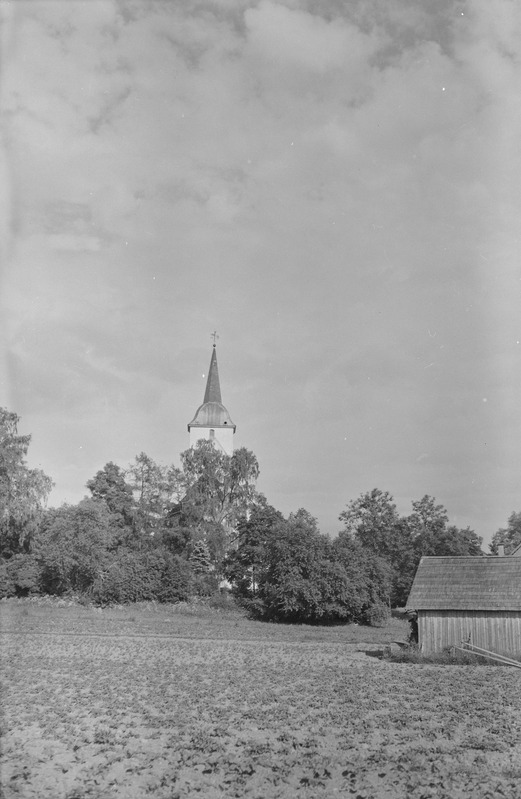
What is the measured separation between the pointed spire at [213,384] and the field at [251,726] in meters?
61.4

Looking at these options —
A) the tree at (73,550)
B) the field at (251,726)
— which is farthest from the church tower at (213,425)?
the field at (251,726)

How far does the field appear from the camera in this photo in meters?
9.90

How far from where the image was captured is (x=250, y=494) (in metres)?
68.6

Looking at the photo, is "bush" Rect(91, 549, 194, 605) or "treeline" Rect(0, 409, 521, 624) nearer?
"treeline" Rect(0, 409, 521, 624)

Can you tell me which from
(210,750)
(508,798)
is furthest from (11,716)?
(508,798)

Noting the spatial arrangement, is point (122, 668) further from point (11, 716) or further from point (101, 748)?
point (101, 748)

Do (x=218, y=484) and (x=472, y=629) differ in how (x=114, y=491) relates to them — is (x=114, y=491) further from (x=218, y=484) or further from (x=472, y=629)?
(x=472, y=629)

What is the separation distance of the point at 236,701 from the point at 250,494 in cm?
5213

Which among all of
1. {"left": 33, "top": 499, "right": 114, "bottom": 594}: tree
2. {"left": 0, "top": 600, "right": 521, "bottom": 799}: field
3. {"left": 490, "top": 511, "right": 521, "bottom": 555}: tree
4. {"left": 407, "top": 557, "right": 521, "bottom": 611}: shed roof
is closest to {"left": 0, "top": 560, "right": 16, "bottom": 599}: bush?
{"left": 33, "top": 499, "right": 114, "bottom": 594}: tree

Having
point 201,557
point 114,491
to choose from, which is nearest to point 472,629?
point 201,557

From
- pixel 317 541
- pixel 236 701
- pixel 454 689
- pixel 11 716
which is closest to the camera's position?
pixel 11 716

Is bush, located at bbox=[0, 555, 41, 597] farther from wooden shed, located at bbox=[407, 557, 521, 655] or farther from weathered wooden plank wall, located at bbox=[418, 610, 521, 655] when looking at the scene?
weathered wooden plank wall, located at bbox=[418, 610, 521, 655]

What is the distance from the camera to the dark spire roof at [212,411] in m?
85.9

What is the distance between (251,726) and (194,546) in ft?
164
